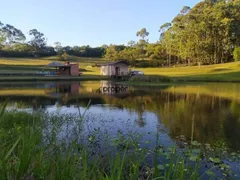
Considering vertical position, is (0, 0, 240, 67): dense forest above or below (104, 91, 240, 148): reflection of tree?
above

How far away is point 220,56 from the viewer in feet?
276

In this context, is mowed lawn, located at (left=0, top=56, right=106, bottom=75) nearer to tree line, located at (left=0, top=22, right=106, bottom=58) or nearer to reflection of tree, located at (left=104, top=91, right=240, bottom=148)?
tree line, located at (left=0, top=22, right=106, bottom=58)

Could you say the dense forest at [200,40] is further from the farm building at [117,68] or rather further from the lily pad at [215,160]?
the lily pad at [215,160]

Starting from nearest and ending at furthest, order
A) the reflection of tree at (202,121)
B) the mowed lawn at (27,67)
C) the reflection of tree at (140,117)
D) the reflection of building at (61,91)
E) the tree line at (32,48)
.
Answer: the reflection of tree at (202,121) → the reflection of tree at (140,117) → the reflection of building at (61,91) → the mowed lawn at (27,67) → the tree line at (32,48)

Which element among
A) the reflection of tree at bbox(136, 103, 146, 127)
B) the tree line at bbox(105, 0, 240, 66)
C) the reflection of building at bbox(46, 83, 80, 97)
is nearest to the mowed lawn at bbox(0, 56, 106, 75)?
the tree line at bbox(105, 0, 240, 66)

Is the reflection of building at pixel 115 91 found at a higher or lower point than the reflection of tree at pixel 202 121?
lower

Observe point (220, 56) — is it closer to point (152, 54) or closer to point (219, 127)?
point (152, 54)

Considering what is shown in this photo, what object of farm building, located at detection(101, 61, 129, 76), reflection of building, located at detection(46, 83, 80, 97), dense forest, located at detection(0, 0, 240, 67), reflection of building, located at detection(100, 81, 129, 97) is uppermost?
dense forest, located at detection(0, 0, 240, 67)

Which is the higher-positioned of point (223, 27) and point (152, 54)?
point (223, 27)

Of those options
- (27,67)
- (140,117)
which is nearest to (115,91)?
(140,117)

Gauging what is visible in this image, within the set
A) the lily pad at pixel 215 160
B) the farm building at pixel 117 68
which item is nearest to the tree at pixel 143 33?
the farm building at pixel 117 68

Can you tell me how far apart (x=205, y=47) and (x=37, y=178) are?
82.2 m

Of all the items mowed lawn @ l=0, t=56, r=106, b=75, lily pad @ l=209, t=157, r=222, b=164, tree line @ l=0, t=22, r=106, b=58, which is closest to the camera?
lily pad @ l=209, t=157, r=222, b=164

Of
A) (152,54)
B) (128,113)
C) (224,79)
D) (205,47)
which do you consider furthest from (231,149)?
(152,54)
